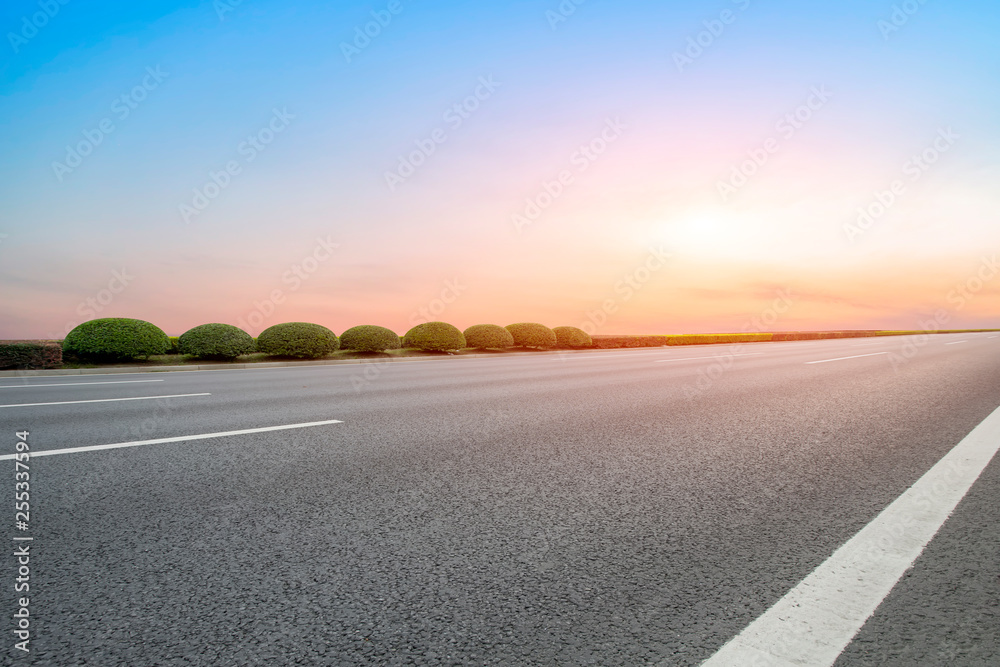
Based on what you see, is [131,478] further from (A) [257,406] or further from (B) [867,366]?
(B) [867,366]

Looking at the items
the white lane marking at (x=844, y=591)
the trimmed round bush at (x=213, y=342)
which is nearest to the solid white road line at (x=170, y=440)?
the white lane marking at (x=844, y=591)

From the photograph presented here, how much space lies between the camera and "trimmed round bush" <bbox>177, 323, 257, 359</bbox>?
746 inches

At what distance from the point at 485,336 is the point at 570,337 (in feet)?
19.4

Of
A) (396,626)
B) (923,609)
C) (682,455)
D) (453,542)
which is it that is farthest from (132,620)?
(682,455)

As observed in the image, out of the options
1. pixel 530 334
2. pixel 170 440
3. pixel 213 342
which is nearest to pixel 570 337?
pixel 530 334

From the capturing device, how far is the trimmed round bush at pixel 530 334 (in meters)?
28.0

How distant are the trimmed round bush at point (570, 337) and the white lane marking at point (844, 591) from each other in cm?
2636

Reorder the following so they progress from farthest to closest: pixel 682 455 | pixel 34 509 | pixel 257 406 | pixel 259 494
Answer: pixel 257 406 → pixel 682 455 → pixel 259 494 → pixel 34 509

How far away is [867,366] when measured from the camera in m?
13.3

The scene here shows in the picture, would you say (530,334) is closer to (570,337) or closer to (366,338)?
(570,337)

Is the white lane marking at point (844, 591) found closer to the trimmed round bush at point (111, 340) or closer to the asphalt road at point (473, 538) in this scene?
the asphalt road at point (473, 538)

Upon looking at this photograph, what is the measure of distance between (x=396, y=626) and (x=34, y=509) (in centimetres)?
269

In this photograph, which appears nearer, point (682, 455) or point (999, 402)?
point (682, 455)

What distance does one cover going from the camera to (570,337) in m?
30.0
